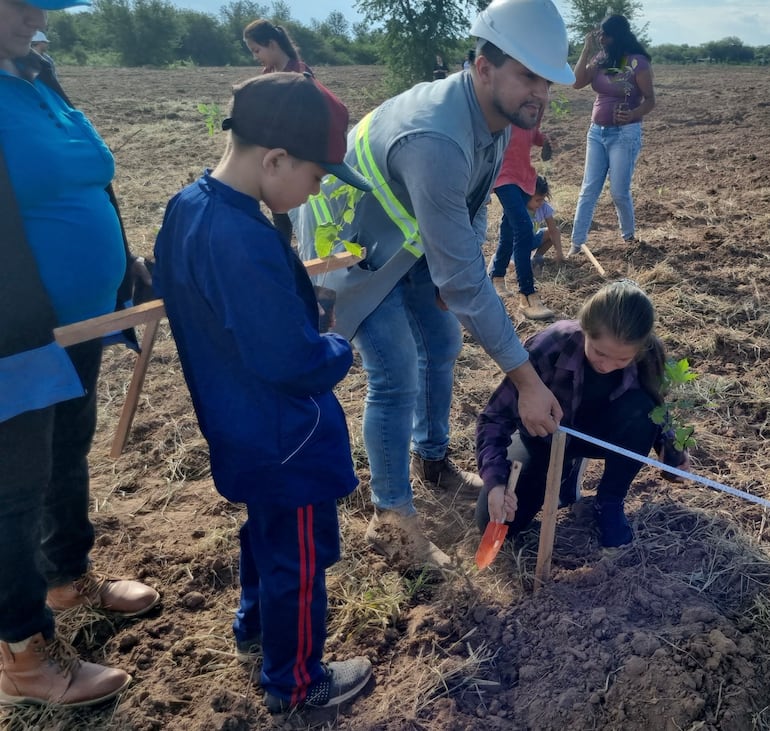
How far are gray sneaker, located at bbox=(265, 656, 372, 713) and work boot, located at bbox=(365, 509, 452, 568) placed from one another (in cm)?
51

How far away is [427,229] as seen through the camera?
77.5 inches

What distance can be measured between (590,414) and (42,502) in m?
1.90

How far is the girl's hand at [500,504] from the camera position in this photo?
2336 millimetres

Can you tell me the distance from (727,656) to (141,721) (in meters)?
1.72

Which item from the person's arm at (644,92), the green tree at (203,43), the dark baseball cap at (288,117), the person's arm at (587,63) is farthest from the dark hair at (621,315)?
the green tree at (203,43)

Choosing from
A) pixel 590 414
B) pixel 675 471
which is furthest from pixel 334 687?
pixel 590 414

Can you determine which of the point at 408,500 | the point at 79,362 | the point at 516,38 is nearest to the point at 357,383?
the point at 408,500

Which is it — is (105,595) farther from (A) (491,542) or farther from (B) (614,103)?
(B) (614,103)

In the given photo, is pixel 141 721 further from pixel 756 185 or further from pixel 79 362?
pixel 756 185

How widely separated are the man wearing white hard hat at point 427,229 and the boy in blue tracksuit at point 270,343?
368 millimetres

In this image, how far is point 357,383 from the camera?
13.7ft

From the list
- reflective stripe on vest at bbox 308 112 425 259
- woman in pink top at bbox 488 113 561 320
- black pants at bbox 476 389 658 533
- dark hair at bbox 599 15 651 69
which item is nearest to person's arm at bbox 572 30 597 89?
dark hair at bbox 599 15 651 69

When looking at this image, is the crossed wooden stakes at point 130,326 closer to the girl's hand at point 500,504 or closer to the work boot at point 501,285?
the girl's hand at point 500,504

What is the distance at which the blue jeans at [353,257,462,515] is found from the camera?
2.36m
